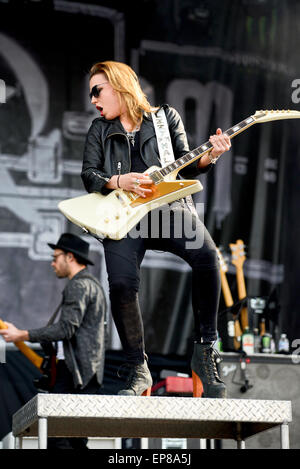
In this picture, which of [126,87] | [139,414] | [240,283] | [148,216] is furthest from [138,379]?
[240,283]

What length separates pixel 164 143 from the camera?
3250mm

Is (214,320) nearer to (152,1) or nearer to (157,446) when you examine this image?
(157,446)

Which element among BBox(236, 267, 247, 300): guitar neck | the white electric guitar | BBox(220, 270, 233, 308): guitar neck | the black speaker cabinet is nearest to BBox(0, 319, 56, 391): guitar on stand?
the black speaker cabinet

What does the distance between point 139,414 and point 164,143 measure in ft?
3.69

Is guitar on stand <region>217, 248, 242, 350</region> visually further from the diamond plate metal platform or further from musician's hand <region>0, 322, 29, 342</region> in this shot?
the diamond plate metal platform

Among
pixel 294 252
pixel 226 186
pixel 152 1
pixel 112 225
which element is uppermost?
pixel 152 1

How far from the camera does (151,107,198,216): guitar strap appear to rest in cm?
322

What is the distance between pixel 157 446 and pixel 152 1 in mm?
3778

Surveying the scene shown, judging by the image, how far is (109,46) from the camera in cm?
678

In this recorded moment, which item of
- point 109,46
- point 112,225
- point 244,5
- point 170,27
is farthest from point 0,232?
point 112,225

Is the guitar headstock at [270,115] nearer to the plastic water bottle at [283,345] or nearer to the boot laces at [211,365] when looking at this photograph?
the boot laces at [211,365]

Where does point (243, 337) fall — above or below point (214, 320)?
Answer: above
